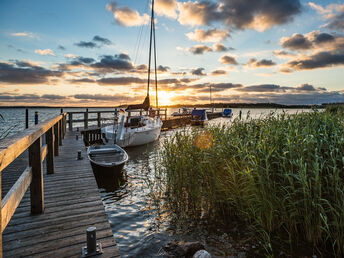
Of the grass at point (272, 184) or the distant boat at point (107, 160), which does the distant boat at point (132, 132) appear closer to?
the distant boat at point (107, 160)

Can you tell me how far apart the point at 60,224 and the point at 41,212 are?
1.78 feet

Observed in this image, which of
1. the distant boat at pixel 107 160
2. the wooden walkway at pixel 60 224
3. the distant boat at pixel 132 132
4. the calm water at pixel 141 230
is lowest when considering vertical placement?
the calm water at pixel 141 230

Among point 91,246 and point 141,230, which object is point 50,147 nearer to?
point 141,230

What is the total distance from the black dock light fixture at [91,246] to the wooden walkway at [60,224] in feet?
0.22

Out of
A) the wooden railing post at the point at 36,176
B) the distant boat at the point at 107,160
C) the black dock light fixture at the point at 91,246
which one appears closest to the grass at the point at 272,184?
the distant boat at the point at 107,160

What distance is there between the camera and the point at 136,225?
463cm

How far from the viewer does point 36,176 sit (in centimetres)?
318

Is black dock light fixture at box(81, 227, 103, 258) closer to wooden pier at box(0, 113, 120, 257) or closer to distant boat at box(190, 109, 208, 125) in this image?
wooden pier at box(0, 113, 120, 257)

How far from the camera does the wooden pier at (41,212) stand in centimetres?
211

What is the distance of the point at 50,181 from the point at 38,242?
254 cm

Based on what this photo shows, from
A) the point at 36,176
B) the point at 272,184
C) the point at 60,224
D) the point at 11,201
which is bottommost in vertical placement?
the point at 60,224

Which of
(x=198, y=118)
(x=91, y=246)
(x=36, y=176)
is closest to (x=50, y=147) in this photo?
(x=36, y=176)

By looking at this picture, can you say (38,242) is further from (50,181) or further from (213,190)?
(213,190)

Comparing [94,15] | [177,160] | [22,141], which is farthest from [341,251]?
[94,15]
